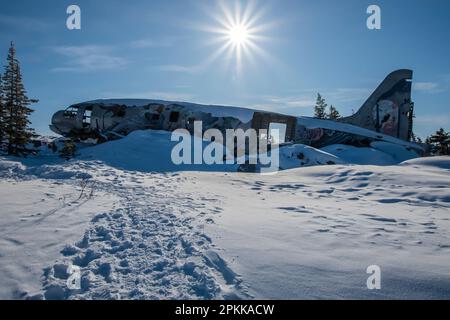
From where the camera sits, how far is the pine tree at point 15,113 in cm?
1652

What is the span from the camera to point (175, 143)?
15.9 metres

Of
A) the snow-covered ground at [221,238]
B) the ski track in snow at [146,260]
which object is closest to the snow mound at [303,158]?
the snow-covered ground at [221,238]

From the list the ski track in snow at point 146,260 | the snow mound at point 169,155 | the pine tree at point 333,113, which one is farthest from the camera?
the pine tree at point 333,113

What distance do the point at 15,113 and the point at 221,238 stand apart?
58.2 feet

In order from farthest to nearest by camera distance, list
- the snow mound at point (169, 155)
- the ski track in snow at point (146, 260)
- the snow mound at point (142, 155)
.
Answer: the snow mound at point (169, 155) → the snow mound at point (142, 155) → the ski track in snow at point (146, 260)

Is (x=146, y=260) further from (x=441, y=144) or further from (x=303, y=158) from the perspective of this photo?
(x=441, y=144)

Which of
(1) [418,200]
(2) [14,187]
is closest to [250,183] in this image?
(1) [418,200]

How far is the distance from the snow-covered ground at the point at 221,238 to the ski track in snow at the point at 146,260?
0.05 feet

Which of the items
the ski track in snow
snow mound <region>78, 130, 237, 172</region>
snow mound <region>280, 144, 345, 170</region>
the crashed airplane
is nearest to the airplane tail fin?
Answer: the crashed airplane

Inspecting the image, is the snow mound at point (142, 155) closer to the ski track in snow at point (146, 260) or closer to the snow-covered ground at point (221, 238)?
the snow-covered ground at point (221, 238)

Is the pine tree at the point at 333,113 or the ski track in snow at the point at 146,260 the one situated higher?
the pine tree at the point at 333,113

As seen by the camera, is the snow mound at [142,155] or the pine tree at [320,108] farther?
the pine tree at [320,108]

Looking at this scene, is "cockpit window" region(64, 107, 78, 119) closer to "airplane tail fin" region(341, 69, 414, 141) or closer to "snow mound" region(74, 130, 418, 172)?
"snow mound" region(74, 130, 418, 172)

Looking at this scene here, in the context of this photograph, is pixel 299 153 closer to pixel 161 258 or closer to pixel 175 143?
pixel 175 143
